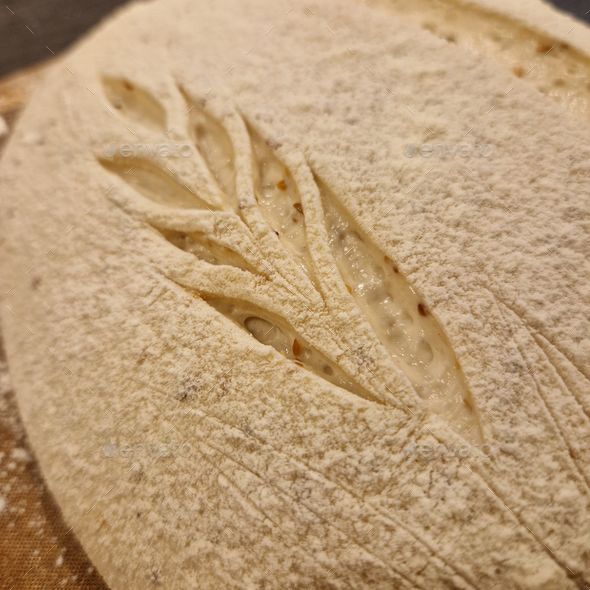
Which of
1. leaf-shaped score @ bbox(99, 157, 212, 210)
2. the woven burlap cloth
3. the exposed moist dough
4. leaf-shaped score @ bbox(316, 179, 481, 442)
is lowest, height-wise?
the woven burlap cloth

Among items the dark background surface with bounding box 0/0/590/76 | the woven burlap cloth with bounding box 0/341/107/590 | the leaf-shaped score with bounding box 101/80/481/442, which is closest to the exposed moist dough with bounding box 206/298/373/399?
the leaf-shaped score with bounding box 101/80/481/442

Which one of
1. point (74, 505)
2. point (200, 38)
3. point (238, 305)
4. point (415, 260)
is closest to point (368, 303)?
point (415, 260)

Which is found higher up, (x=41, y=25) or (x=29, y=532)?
(x=41, y=25)

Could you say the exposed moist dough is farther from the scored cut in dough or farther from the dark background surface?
the dark background surface

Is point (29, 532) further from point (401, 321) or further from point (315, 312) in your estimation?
point (401, 321)

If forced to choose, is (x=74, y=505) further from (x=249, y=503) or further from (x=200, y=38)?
(x=200, y=38)

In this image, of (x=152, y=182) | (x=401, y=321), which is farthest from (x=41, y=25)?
(x=401, y=321)
